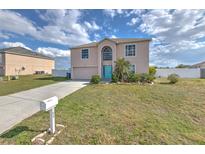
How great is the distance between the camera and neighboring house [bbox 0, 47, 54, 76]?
29312 millimetres

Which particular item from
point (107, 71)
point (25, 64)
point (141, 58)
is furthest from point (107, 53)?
point (25, 64)

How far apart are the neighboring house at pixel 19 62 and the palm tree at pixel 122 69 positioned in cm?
2610

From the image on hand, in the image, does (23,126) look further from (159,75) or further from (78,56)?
(159,75)

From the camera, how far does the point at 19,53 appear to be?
1283 inches

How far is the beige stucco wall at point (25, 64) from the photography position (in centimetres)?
3012

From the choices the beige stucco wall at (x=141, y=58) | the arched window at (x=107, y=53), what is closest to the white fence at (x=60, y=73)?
the arched window at (x=107, y=53)

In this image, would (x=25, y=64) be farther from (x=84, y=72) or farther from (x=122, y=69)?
(x=122, y=69)

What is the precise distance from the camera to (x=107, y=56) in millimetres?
19688

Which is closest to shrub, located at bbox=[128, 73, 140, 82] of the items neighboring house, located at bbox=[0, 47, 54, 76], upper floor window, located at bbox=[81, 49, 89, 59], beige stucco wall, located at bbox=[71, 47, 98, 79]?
beige stucco wall, located at bbox=[71, 47, 98, 79]

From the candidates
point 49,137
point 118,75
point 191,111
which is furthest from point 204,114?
point 118,75

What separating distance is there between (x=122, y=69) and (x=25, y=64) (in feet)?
93.5

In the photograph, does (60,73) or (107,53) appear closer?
(107,53)

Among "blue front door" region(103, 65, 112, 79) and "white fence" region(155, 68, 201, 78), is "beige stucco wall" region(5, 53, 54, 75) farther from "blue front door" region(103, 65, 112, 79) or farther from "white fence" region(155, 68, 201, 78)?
"white fence" region(155, 68, 201, 78)
